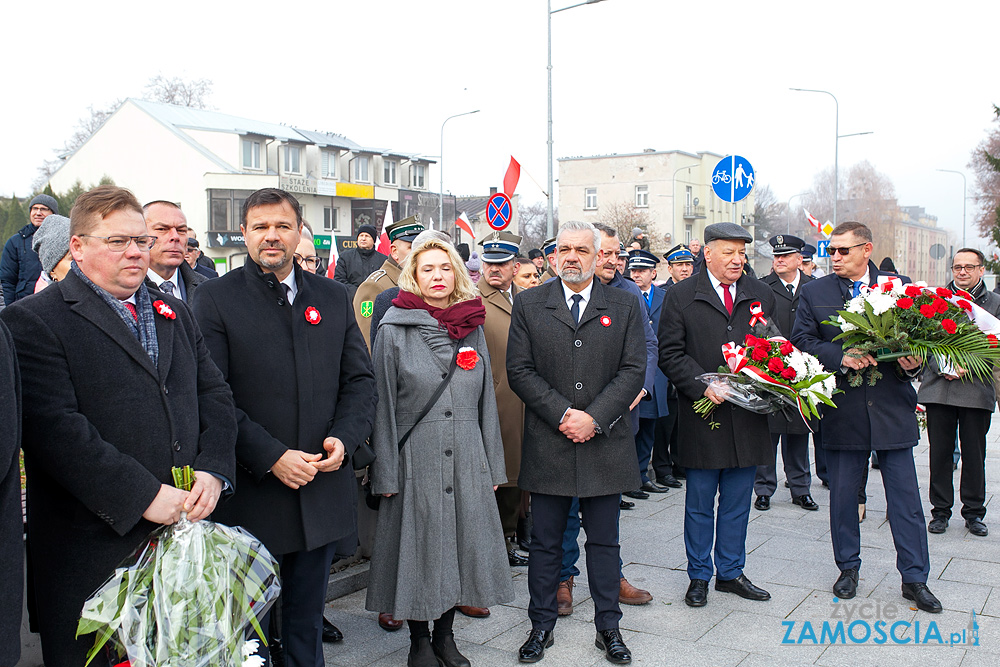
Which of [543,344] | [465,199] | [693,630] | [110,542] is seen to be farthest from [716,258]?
[465,199]

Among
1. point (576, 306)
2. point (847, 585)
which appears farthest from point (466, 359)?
point (847, 585)

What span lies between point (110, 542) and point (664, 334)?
362 cm

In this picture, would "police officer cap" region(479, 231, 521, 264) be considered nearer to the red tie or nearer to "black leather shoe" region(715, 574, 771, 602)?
the red tie

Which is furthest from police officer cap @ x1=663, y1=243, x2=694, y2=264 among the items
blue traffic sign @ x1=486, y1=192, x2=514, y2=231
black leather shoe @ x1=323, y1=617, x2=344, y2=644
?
black leather shoe @ x1=323, y1=617, x2=344, y2=644

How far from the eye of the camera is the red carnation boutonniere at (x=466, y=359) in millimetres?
4473

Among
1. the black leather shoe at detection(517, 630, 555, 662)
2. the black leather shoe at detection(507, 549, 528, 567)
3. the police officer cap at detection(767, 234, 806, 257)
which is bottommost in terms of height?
the black leather shoe at detection(507, 549, 528, 567)

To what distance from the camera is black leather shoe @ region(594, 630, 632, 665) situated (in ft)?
14.5

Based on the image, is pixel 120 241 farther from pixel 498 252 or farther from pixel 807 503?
pixel 807 503

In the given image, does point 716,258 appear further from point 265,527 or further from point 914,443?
point 265,527

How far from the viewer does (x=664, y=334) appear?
5.55 metres

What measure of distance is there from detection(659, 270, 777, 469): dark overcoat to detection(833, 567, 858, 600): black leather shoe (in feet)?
2.98

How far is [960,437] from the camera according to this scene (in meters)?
7.02

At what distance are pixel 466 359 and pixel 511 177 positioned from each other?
947 cm

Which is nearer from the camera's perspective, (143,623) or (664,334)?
(143,623)
